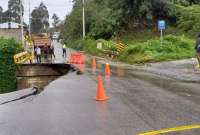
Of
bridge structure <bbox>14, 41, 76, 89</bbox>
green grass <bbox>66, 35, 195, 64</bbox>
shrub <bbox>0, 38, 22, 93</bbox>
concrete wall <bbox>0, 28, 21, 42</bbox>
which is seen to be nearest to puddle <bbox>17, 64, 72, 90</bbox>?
bridge structure <bbox>14, 41, 76, 89</bbox>

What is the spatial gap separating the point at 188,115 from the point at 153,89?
633 cm

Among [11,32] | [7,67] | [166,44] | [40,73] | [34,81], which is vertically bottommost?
[34,81]

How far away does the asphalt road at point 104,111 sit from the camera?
10672 mm

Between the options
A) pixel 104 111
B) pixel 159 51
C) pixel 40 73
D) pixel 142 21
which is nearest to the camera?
pixel 104 111

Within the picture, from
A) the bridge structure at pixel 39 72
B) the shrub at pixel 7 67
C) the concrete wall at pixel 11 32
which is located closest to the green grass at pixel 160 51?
the bridge structure at pixel 39 72

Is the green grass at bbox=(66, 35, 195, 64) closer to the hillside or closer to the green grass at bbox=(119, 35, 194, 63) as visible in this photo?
the green grass at bbox=(119, 35, 194, 63)

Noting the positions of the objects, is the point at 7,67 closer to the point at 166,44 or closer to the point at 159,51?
the point at 159,51

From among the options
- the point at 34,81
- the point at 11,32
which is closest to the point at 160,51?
the point at 34,81

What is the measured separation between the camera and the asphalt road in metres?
10.7

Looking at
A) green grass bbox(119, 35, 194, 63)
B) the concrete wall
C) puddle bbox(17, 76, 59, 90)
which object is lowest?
puddle bbox(17, 76, 59, 90)

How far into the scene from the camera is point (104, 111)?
13117 millimetres

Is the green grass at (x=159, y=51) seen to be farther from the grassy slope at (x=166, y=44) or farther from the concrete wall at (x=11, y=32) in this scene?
the concrete wall at (x=11, y=32)

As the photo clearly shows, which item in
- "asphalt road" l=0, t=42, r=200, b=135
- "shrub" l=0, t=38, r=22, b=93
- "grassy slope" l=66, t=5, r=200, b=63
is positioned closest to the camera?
"asphalt road" l=0, t=42, r=200, b=135

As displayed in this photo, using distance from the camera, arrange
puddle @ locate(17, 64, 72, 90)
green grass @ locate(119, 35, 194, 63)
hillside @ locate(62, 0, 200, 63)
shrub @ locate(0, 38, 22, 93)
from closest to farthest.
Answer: puddle @ locate(17, 64, 72, 90), shrub @ locate(0, 38, 22, 93), green grass @ locate(119, 35, 194, 63), hillside @ locate(62, 0, 200, 63)
